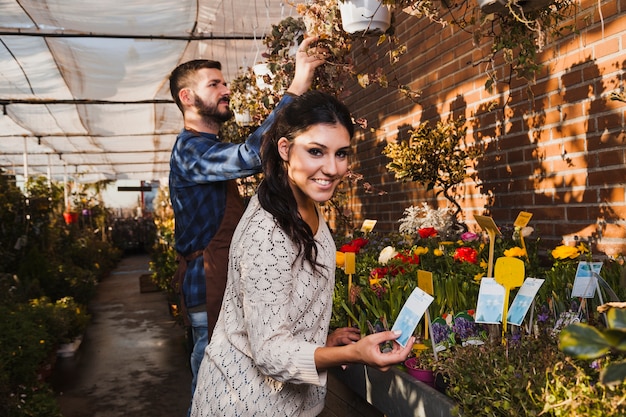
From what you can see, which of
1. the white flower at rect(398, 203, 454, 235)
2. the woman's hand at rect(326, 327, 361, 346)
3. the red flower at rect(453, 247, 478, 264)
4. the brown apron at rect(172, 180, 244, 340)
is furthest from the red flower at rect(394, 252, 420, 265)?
the woman's hand at rect(326, 327, 361, 346)

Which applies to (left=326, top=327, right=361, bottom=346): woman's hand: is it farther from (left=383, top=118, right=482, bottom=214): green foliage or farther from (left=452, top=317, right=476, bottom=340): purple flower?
(left=383, top=118, right=482, bottom=214): green foliage

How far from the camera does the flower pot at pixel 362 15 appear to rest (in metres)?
2.37

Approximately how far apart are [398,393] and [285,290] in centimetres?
76

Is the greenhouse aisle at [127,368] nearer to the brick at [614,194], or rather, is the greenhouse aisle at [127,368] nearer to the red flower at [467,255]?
the red flower at [467,255]

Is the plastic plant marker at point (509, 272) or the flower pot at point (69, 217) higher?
the flower pot at point (69, 217)

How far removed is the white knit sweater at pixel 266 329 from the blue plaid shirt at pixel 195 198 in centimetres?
68

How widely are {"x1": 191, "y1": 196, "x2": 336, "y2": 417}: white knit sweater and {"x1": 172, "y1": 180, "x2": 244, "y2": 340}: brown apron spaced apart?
595 mm

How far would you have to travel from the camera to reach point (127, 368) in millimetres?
5551

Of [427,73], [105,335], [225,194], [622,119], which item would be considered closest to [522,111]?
[622,119]

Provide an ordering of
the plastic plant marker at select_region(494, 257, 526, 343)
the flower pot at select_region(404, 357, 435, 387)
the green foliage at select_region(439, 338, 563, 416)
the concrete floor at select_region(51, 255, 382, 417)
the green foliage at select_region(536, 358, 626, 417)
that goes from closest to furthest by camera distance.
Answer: the green foliage at select_region(536, 358, 626, 417) → the green foliage at select_region(439, 338, 563, 416) → the plastic plant marker at select_region(494, 257, 526, 343) → the flower pot at select_region(404, 357, 435, 387) → the concrete floor at select_region(51, 255, 382, 417)

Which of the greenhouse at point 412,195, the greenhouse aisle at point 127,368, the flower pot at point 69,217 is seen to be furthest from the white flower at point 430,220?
the flower pot at point 69,217

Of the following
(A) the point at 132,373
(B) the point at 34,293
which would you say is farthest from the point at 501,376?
(B) the point at 34,293

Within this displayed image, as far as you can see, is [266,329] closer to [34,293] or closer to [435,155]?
[435,155]

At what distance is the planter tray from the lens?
1.57m
